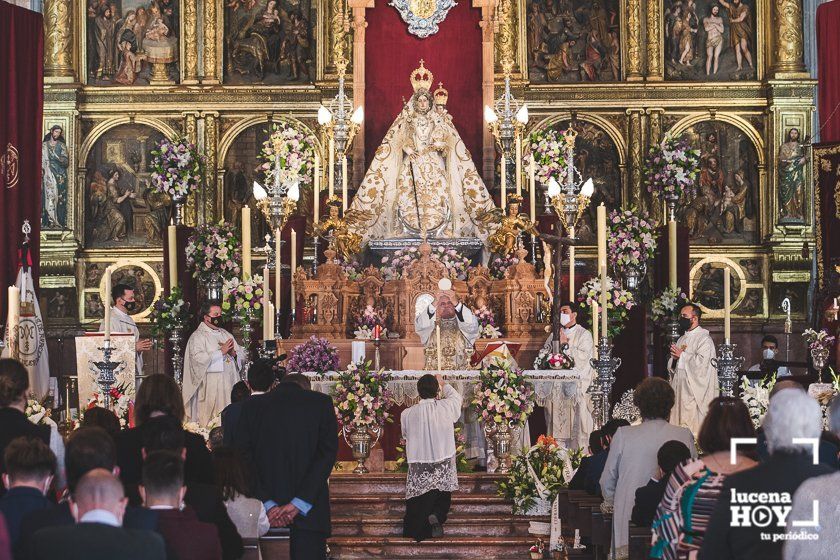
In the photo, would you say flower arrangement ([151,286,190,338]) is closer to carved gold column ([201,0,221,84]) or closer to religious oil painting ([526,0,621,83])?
carved gold column ([201,0,221,84])

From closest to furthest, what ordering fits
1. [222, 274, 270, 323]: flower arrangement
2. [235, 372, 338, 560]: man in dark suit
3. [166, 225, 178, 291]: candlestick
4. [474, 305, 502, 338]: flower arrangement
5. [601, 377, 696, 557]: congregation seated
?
[601, 377, 696, 557]: congregation seated, [235, 372, 338, 560]: man in dark suit, [474, 305, 502, 338]: flower arrangement, [222, 274, 270, 323]: flower arrangement, [166, 225, 178, 291]: candlestick

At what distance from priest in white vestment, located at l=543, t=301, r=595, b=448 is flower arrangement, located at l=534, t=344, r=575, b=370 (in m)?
0.11

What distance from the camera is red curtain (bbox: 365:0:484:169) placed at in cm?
2058

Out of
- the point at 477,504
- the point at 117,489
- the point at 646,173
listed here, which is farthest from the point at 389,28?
the point at 117,489

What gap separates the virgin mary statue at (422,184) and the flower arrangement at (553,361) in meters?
3.23

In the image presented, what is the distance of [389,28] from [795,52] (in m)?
5.85

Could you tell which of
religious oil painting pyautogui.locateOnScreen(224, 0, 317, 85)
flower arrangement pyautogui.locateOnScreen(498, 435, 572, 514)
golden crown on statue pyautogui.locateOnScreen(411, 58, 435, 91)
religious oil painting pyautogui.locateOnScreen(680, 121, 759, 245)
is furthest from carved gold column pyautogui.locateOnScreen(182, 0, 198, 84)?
flower arrangement pyautogui.locateOnScreen(498, 435, 572, 514)

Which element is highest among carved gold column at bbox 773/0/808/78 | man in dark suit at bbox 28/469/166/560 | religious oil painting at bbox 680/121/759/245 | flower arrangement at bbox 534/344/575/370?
carved gold column at bbox 773/0/808/78

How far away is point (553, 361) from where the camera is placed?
14992 millimetres

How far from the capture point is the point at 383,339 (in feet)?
53.9

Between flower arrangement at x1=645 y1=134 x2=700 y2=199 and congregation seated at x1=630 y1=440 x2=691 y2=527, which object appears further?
flower arrangement at x1=645 y1=134 x2=700 y2=199

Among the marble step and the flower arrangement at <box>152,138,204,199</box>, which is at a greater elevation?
the flower arrangement at <box>152,138,204,199</box>

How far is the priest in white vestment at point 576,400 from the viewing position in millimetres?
15547

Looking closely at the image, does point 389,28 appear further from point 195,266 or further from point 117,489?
point 117,489
